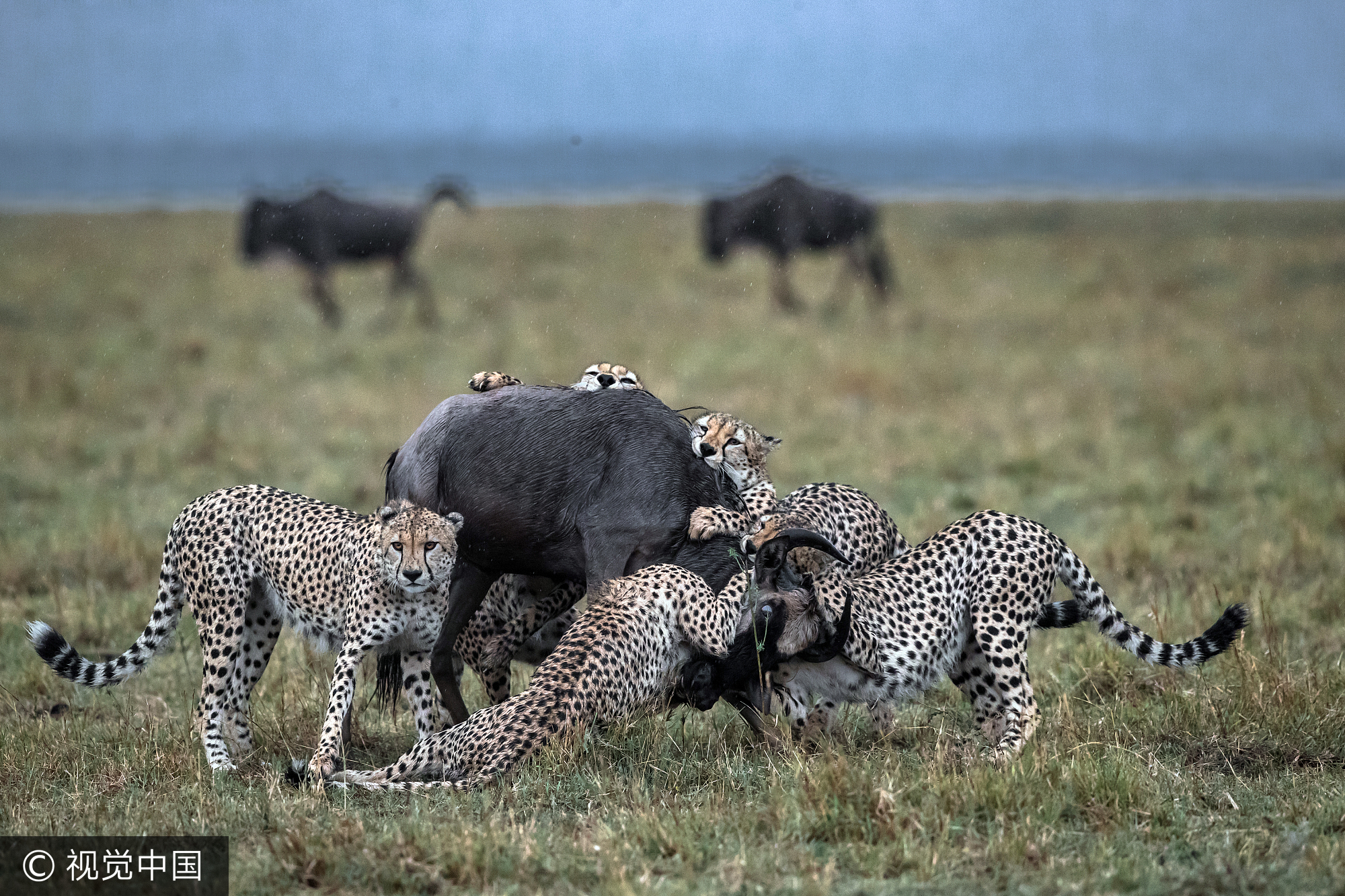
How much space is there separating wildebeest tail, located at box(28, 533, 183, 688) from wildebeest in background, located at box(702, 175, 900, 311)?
52.1 ft

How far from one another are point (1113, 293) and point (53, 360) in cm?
1266

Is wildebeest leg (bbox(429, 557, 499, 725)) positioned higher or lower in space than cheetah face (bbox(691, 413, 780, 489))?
lower

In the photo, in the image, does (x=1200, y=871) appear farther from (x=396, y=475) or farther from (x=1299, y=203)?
(x=1299, y=203)

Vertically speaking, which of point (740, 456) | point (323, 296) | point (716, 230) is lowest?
point (323, 296)

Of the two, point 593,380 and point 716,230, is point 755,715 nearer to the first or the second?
point 593,380

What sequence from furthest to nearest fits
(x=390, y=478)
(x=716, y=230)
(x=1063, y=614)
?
1. (x=716, y=230)
2. (x=390, y=478)
3. (x=1063, y=614)

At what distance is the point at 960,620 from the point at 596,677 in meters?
1.34

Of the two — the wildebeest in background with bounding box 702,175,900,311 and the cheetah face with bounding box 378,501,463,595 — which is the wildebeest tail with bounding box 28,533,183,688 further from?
the wildebeest in background with bounding box 702,175,900,311

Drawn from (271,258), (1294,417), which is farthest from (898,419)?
(271,258)

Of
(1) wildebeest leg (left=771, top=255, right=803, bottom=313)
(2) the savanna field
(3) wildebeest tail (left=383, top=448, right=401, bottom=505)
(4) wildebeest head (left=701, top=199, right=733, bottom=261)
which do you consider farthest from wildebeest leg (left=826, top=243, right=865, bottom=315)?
(3) wildebeest tail (left=383, top=448, right=401, bottom=505)

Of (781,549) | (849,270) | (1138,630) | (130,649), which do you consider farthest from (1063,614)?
(849,270)

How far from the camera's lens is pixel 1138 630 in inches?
205

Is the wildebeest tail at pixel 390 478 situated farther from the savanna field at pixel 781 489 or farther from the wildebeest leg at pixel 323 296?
the wildebeest leg at pixel 323 296

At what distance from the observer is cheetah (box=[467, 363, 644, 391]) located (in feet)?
19.0
